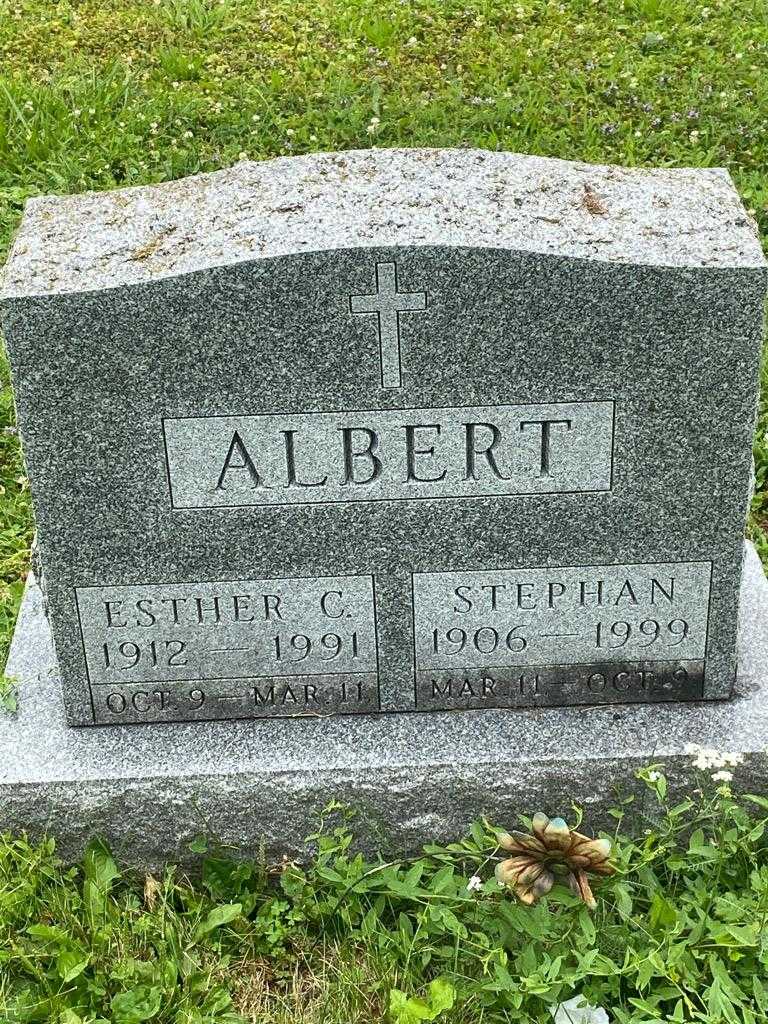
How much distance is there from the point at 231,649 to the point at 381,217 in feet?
3.62

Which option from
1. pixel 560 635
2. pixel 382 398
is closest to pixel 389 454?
pixel 382 398

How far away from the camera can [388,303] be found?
2.83 meters

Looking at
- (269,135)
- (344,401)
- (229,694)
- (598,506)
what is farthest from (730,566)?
(269,135)

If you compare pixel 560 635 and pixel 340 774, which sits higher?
pixel 560 635

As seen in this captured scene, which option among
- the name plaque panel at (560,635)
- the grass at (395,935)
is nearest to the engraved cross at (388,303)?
the name plaque panel at (560,635)

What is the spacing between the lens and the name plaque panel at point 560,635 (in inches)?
126

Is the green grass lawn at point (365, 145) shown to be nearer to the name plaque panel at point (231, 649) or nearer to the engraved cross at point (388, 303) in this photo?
the name plaque panel at point (231, 649)

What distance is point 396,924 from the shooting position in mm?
3059

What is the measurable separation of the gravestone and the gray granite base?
0.5 inches

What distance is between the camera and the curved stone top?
2.83m

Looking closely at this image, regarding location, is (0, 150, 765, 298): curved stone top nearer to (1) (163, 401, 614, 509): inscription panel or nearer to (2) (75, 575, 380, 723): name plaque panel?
(1) (163, 401, 614, 509): inscription panel

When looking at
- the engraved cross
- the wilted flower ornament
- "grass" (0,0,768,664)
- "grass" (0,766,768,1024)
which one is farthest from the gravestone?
"grass" (0,0,768,664)

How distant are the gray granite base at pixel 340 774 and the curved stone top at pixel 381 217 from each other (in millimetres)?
1120

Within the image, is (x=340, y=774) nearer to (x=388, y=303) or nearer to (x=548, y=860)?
(x=548, y=860)
